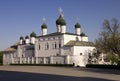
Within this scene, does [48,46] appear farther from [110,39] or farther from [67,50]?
[110,39]

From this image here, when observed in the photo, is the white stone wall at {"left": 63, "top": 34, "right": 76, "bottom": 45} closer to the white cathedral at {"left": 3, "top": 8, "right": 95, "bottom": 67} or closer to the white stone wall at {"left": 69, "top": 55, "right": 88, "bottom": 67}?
the white cathedral at {"left": 3, "top": 8, "right": 95, "bottom": 67}

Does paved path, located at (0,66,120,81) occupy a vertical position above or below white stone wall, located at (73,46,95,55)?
below

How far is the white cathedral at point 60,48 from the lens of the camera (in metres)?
62.5

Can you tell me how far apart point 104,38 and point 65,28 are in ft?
65.5

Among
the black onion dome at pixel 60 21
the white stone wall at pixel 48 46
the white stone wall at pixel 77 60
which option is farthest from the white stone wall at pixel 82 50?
the black onion dome at pixel 60 21

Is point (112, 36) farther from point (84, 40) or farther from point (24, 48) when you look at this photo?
point (24, 48)

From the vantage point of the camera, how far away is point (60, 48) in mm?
65125

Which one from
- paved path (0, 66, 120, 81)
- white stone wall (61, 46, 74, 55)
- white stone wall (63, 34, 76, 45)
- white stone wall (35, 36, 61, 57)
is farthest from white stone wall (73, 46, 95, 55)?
paved path (0, 66, 120, 81)

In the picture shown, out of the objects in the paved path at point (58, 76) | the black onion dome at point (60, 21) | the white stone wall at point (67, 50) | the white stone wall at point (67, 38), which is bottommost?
the paved path at point (58, 76)

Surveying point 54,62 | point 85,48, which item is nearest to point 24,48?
point 54,62

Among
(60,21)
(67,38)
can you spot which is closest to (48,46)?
(67,38)

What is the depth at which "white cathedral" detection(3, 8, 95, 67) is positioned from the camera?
62466mm

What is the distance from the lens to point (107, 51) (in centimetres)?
4753

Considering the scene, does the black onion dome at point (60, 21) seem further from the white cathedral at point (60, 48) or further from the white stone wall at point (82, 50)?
the white stone wall at point (82, 50)
